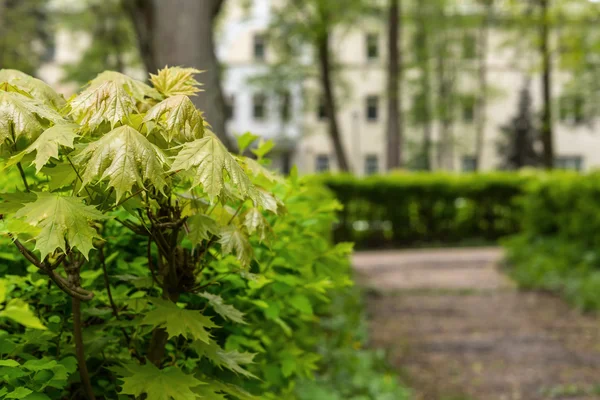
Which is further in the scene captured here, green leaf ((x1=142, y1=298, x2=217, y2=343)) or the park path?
the park path

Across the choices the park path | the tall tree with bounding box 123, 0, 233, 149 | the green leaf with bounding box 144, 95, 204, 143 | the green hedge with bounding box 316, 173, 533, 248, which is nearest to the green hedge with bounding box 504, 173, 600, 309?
the park path

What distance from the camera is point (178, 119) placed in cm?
165

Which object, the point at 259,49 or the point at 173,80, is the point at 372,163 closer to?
the point at 259,49

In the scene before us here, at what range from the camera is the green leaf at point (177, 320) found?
5.81ft

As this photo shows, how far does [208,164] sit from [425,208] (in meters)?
18.2

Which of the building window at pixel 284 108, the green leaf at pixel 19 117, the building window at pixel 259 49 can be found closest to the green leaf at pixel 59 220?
the green leaf at pixel 19 117

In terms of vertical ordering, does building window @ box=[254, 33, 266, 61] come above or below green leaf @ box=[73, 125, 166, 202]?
above

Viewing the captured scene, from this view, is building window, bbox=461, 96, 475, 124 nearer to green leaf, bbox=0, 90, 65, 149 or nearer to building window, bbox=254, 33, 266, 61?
building window, bbox=254, 33, 266, 61

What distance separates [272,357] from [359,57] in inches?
1768

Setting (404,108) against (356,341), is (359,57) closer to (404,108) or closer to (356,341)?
(404,108)

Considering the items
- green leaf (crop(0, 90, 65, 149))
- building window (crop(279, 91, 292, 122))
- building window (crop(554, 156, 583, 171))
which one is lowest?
building window (crop(554, 156, 583, 171))

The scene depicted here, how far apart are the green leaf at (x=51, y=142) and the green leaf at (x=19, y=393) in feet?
1.79

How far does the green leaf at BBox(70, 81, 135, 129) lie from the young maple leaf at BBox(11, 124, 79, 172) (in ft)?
0.35

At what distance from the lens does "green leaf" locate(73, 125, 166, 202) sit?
1.48 meters
